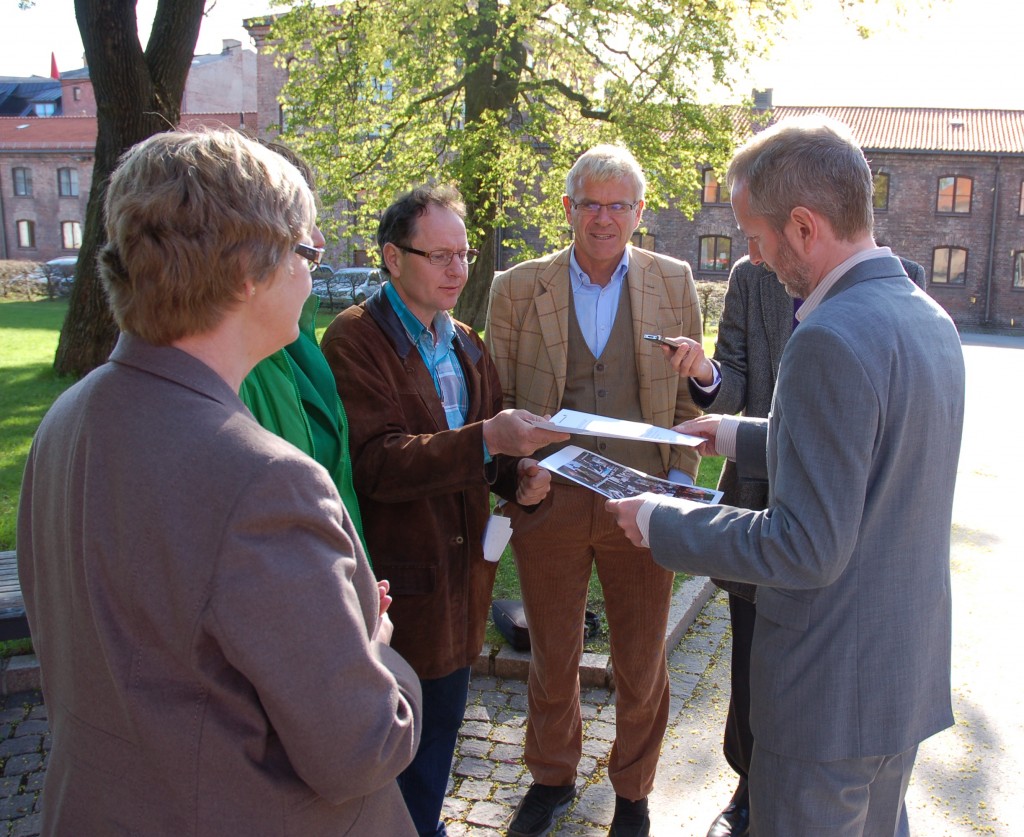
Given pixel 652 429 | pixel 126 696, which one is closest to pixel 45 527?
pixel 126 696

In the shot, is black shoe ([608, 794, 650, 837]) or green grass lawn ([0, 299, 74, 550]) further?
green grass lawn ([0, 299, 74, 550])

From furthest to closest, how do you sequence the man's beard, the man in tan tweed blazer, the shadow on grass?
the shadow on grass < the man in tan tweed blazer < the man's beard

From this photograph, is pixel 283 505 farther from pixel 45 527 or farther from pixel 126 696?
pixel 45 527

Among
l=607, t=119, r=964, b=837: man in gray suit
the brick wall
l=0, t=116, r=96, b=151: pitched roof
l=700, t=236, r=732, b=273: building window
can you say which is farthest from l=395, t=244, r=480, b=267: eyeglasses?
the brick wall

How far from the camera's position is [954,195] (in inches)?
1544

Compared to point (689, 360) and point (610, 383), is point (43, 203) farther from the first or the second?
point (689, 360)

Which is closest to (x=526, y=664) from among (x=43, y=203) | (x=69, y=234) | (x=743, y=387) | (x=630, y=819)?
(x=630, y=819)

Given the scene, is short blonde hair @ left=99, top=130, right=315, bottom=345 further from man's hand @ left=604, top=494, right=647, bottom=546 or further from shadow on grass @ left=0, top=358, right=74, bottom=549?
shadow on grass @ left=0, top=358, right=74, bottom=549

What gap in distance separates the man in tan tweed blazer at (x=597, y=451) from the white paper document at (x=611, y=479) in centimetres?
58

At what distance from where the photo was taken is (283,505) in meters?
1.38

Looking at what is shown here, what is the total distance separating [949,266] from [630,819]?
1625 inches

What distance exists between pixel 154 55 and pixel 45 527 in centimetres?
1003

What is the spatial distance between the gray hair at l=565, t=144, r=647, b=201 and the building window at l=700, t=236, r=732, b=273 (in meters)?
38.9

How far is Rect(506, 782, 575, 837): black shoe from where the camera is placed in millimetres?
3418
